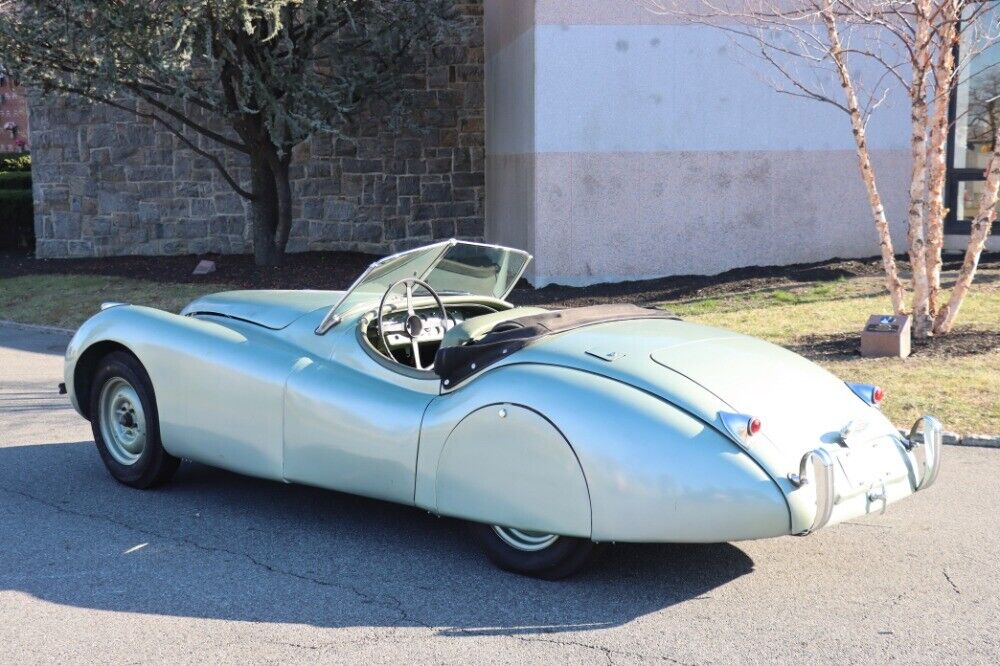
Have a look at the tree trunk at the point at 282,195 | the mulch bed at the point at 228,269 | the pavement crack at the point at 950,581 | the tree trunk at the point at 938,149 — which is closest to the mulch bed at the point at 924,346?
the tree trunk at the point at 938,149

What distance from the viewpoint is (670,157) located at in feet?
45.6

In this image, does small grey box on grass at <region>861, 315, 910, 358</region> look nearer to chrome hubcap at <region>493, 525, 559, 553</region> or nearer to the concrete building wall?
the concrete building wall

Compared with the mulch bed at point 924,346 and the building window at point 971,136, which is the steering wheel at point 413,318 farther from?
the building window at point 971,136

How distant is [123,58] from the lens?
13.1 meters

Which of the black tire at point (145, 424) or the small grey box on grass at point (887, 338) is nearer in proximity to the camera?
the black tire at point (145, 424)

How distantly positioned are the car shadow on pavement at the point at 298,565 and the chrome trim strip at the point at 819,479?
62cm

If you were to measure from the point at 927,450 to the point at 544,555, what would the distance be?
174 cm

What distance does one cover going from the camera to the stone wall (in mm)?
18047

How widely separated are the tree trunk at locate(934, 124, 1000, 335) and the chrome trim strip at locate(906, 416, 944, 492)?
5.22 meters

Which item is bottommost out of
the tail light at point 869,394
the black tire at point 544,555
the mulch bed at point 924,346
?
the black tire at point 544,555

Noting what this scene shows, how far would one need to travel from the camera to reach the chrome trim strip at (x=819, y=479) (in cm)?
429

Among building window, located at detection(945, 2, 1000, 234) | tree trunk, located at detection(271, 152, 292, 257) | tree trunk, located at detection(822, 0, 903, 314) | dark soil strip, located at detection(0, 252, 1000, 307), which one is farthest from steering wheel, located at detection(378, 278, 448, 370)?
building window, located at detection(945, 2, 1000, 234)

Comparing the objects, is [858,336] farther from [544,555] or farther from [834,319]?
[544,555]

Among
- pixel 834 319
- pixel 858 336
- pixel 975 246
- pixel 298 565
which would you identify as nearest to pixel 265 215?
pixel 834 319
